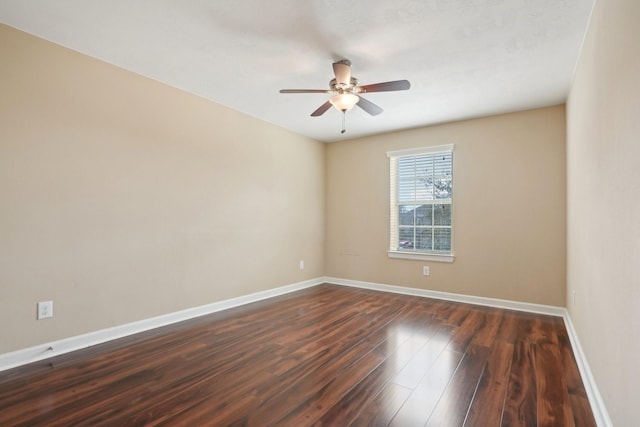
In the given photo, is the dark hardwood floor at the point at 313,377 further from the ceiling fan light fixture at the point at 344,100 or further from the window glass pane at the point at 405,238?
the ceiling fan light fixture at the point at 344,100

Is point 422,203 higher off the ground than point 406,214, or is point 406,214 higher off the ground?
point 422,203

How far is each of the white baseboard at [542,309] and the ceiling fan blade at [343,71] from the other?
2754 millimetres

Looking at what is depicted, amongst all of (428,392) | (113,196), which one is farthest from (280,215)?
(428,392)

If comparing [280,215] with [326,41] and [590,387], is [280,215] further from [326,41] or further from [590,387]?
[590,387]

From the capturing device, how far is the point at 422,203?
4.84 m

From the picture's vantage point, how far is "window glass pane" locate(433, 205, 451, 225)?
460cm

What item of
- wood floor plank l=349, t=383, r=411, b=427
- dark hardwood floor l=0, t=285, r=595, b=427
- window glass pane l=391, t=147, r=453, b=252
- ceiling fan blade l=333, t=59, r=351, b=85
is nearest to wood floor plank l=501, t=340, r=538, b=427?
dark hardwood floor l=0, t=285, r=595, b=427

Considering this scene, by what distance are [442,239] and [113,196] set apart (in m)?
4.15

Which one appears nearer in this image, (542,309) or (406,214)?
(542,309)

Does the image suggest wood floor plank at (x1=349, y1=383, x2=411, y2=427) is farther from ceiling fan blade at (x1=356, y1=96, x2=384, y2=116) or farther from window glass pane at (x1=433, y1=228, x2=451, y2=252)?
window glass pane at (x1=433, y1=228, x2=451, y2=252)

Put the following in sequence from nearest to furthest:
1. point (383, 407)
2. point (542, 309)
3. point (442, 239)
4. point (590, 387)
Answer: point (383, 407)
point (590, 387)
point (542, 309)
point (442, 239)

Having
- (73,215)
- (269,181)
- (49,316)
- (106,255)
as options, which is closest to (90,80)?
(73,215)

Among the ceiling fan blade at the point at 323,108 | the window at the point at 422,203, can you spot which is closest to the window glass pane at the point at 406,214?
the window at the point at 422,203

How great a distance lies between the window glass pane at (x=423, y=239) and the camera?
15.7ft
